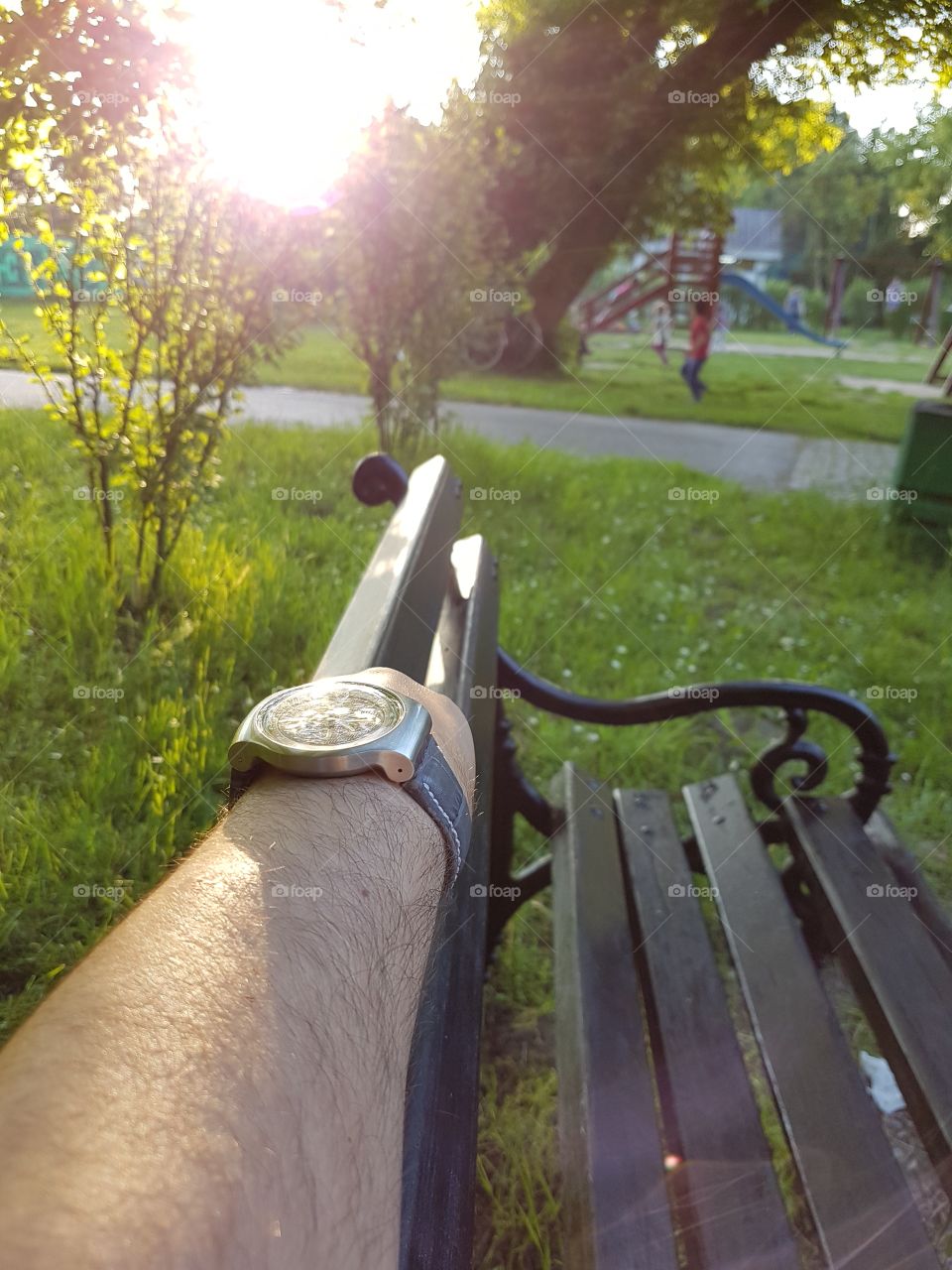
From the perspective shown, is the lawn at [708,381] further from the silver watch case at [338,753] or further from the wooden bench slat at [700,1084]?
the silver watch case at [338,753]

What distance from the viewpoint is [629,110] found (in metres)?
11.1

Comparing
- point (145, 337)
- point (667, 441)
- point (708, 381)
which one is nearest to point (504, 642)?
point (145, 337)

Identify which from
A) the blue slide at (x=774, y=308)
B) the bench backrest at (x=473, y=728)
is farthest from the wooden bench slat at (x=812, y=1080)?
the blue slide at (x=774, y=308)

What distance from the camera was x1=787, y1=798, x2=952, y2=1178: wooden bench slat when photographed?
4.15ft

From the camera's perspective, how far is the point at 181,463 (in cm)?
279

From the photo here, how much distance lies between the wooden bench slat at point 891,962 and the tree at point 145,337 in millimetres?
1863

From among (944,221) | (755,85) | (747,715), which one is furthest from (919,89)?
(755,85)

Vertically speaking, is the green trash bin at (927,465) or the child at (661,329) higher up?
the child at (661,329)

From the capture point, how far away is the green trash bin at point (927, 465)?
5.59 m

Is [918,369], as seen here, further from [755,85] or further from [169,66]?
[169,66]

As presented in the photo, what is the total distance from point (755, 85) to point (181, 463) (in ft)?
30.5

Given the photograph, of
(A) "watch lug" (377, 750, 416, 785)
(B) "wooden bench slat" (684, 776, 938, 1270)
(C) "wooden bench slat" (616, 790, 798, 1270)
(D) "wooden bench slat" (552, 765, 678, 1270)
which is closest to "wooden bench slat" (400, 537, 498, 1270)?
(A) "watch lug" (377, 750, 416, 785)

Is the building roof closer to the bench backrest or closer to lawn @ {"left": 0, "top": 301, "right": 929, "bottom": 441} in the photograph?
lawn @ {"left": 0, "top": 301, "right": 929, "bottom": 441}

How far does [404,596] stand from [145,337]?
1.87 m
